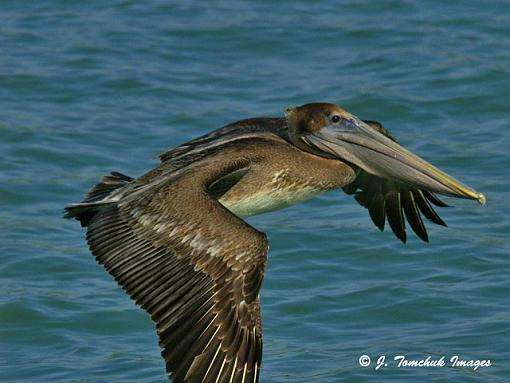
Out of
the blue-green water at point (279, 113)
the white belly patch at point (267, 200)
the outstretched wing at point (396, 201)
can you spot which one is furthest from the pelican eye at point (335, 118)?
the blue-green water at point (279, 113)

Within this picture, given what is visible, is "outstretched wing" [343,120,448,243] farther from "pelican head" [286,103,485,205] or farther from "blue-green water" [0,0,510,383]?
"pelican head" [286,103,485,205]

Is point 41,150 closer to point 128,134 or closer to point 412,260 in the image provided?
point 128,134

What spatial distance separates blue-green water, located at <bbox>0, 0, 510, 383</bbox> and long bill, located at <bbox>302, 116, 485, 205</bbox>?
3.80 ft

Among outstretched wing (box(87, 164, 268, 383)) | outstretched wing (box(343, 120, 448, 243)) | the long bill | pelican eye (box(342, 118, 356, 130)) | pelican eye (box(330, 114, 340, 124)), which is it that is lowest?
outstretched wing (box(87, 164, 268, 383))

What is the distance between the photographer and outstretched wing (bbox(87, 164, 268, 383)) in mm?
6301

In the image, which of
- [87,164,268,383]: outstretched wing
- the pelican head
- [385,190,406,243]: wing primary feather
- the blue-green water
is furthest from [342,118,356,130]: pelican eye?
the blue-green water

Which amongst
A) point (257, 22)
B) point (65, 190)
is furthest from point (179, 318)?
point (257, 22)

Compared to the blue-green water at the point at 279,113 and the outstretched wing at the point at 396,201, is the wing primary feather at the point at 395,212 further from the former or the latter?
the blue-green water at the point at 279,113

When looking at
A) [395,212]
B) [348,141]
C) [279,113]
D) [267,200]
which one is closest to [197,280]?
[267,200]

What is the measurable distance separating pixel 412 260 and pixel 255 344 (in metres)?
3.31

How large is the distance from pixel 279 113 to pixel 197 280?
217 inches

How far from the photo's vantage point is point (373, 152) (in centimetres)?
Answer: 780

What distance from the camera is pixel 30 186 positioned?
35.2ft

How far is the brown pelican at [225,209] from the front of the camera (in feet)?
20.8
